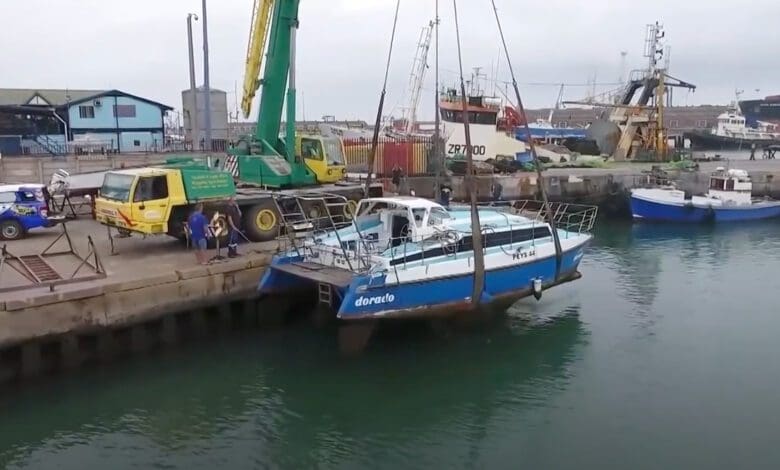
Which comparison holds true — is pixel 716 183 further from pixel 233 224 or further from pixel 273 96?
pixel 233 224

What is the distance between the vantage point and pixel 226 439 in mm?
9672

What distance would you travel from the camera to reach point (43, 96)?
134 ft

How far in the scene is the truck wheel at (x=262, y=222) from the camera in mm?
15781

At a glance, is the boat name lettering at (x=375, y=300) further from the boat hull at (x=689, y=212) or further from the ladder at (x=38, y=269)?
the boat hull at (x=689, y=212)

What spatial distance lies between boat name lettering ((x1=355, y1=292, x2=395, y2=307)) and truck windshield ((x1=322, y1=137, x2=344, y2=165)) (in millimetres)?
7777

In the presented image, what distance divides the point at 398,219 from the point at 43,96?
35027 mm

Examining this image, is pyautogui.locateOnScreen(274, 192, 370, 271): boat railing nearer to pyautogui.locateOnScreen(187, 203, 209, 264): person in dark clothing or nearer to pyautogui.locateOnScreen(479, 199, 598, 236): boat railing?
pyautogui.locateOnScreen(187, 203, 209, 264): person in dark clothing

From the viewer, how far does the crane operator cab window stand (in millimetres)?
18609

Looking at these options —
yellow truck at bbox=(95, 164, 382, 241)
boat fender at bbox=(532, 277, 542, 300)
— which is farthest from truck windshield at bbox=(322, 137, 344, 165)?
boat fender at bbox=(532, 277, 542, 300)

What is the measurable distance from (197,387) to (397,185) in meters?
16.2

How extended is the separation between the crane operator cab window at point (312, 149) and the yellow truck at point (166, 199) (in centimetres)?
315

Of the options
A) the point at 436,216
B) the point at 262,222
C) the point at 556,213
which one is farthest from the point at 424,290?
the point at 556,213

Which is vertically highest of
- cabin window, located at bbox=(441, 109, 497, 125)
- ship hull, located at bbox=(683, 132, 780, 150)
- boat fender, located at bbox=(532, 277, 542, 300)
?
cabin window, located at bbox=(441, 109, 497, 125)

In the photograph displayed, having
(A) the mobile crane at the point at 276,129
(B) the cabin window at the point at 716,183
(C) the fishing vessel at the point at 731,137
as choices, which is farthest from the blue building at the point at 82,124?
(C) the fishing vessel at the point at 731,137
